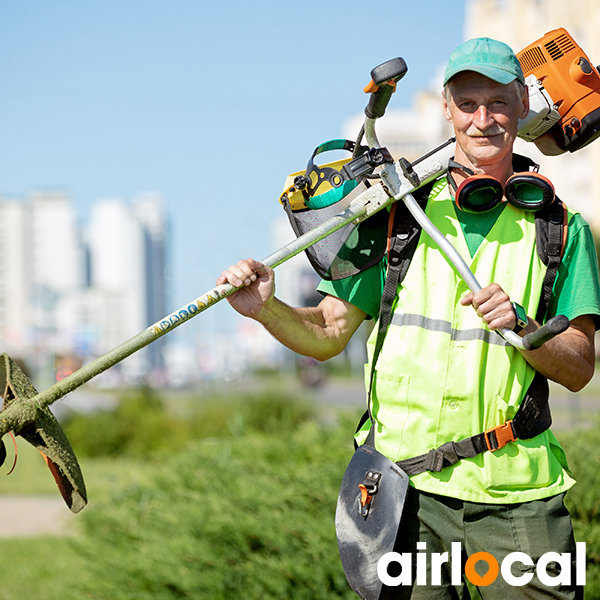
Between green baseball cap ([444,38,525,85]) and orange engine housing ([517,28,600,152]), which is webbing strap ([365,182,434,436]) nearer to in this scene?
green baseball cap ([444,38,525,85])

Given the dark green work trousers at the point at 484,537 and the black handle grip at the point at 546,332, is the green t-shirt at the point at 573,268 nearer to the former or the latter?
the black handle grip at the point at 546,332

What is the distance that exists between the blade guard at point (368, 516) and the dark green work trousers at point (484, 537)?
0.05 meters

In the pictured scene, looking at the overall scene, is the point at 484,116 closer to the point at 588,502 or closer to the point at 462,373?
the point at 462,373

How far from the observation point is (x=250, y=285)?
227 cm

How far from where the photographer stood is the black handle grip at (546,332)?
1916mm

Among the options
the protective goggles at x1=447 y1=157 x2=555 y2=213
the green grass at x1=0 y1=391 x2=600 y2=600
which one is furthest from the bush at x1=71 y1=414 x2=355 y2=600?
the protective goggles at x1=447 y1=157 x2=555 y2=213

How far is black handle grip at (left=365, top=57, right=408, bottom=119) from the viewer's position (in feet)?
6.98

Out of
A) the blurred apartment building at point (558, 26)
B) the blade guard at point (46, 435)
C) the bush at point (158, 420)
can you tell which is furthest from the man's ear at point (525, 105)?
the blurred apartment building at point (558, 26)

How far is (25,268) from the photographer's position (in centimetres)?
13225

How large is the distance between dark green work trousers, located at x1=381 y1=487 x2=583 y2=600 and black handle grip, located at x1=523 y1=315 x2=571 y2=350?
1.59ft

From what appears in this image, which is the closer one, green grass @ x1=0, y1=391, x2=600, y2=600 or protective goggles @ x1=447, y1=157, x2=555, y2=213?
protective goggles @ x1=447, y1=157, x2=555, y2=213

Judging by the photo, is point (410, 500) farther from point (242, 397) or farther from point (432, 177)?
point (242, 397)

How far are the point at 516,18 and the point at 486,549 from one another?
58.3m

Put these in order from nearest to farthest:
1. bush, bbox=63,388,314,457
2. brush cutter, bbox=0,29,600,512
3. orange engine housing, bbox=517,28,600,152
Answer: brush cutter, bbox=0,29,600,512 → orange engine housing, bbox=517,28,600,152 → bush, bbox=63,388,314,457
